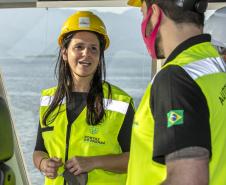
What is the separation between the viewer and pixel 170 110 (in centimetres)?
112

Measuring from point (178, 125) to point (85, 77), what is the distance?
1205 millimetres

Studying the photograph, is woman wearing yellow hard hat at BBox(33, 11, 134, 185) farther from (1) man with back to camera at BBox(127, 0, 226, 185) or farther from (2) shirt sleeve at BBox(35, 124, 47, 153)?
(1) man with back to camera at BBox(127, 0, 226, 185)

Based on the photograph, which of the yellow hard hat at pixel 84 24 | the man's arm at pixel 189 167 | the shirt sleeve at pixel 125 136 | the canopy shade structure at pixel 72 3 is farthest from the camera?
the canopy shade structure at pixel 72 3

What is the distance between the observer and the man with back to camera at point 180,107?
1096 mm

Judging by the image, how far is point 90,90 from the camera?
89.3 inches

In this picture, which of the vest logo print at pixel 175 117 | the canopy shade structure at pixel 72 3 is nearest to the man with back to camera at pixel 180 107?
the vest logo print at pixel 175 117

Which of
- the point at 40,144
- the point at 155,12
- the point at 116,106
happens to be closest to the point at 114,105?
the point at 116,106

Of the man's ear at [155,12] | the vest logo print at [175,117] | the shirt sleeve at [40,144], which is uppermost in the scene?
the man's ear at [155,12]

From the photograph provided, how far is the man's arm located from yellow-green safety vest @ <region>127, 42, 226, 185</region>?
0.29 ft

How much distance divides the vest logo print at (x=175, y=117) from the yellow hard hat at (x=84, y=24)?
4.06 ft

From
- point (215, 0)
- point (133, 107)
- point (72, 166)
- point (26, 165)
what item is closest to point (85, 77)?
point (133, 107)

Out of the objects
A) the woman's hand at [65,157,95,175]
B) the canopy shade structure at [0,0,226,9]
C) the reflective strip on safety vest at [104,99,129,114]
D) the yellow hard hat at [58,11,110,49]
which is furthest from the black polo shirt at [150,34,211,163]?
the canopy shade structure at [0,0,226,9]

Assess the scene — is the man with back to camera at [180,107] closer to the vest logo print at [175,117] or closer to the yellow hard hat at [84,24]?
the vest logo print at [175,117]

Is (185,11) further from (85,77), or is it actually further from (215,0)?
(215,0)
